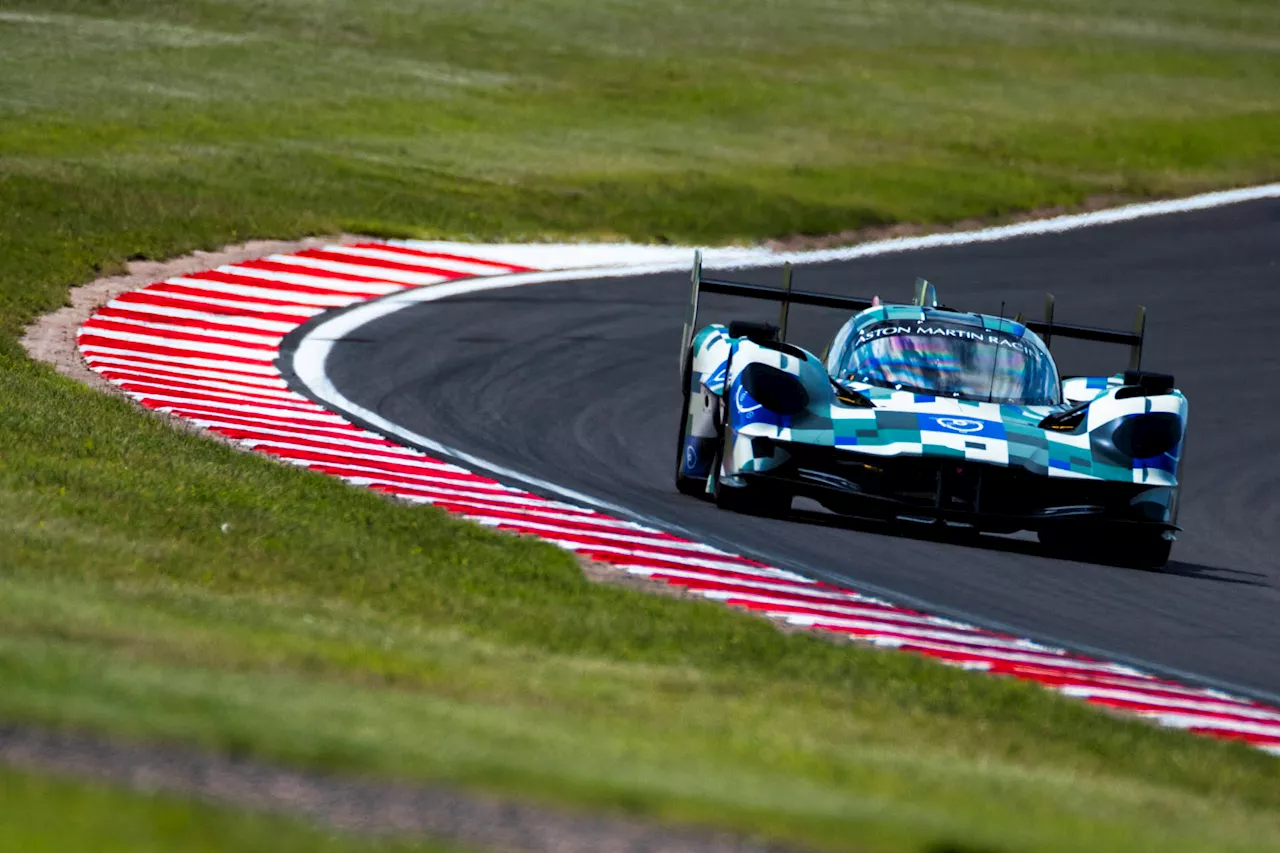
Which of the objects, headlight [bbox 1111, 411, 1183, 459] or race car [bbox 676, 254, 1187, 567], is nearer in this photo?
race car [bbox 676, 254, 1187, 567]

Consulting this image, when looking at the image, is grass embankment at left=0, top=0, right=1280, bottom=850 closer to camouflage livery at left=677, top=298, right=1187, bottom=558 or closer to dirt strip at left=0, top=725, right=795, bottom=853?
dirt strip at left=0, top=725, right=795, bottom=853

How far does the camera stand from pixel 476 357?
1839 cm

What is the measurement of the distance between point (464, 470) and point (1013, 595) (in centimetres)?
375

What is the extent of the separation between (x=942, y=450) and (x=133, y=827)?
25.0 feet

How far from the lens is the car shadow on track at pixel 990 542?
12.6 metres

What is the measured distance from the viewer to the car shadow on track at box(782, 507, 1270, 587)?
12555 millimetres

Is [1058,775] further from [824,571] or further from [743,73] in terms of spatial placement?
[743,73]

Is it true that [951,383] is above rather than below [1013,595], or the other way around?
above

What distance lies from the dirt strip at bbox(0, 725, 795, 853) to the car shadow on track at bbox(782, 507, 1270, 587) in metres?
6.95

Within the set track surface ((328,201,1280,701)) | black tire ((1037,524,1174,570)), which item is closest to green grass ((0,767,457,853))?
track surface ((328,201,1280,701))

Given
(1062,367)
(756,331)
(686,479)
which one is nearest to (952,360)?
(756,331)

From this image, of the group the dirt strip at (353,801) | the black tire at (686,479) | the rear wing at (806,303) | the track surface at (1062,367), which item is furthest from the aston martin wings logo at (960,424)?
the dirt strip at (353,801)

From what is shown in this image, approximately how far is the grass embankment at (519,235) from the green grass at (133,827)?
118 millimetres

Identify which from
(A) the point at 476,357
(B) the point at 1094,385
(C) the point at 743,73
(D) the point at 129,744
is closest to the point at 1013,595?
(B) the point at 1094,385
